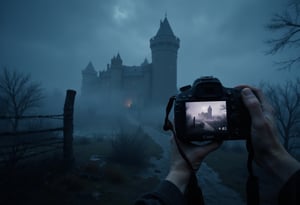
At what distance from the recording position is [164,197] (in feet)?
3.30

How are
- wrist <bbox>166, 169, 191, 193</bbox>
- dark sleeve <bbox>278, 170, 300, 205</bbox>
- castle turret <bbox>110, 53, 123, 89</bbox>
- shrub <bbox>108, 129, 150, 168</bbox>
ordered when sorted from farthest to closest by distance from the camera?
castle turret <bbox>110, 53, 123, 89</bbox>
shrub <bbox>108, 129, 150, 168</bbox>
wrist <bbox>166, 169, 191, 193</bbox>
dark sleeve <bbox>278, 170, 300, 205</bbox>

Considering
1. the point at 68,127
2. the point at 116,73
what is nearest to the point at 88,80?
the point at 116,73

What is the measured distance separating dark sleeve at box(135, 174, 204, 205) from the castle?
41.0 meters

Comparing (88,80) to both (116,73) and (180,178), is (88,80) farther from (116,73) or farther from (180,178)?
(180,178)

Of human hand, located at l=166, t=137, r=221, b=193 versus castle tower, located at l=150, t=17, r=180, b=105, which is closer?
human hand, located at l=166, t=137, r=221, b=193

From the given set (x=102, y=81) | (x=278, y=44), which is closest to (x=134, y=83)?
(x=102, y=81)

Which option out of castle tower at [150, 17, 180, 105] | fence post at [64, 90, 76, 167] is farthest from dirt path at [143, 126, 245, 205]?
castle tower at [150, 17, 180, 105]

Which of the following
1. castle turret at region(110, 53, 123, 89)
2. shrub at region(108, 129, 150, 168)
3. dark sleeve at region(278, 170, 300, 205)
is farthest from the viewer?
castle turret at region(110, 53, 123, 89)

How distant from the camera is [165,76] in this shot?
4200 cm

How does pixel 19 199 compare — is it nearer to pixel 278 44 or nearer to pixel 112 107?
pixel 278 44

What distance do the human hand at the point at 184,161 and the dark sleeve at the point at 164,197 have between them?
69 mm

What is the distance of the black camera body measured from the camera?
4.84 feet

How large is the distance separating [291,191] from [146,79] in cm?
4592

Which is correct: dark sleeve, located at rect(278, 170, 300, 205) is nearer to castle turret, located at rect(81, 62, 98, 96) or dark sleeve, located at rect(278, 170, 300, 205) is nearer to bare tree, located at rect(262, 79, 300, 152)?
bare tree, located at rect(262, 79, 300, 152)
